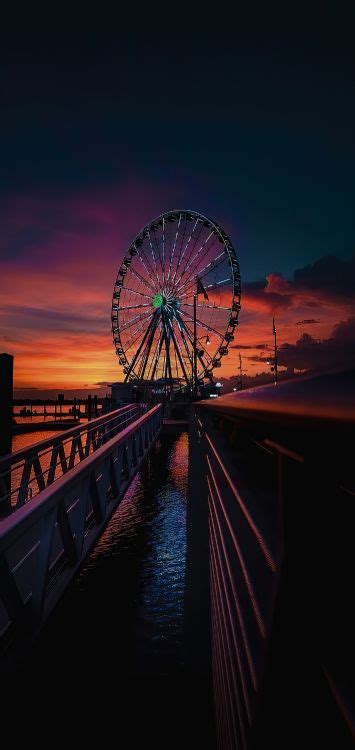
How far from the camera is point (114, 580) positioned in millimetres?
7625

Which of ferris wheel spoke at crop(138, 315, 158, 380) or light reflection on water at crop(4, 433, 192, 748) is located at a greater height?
ferris wheel spoke at crop(138, 315, 158, 380)

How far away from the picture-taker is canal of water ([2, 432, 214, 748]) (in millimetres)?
3793

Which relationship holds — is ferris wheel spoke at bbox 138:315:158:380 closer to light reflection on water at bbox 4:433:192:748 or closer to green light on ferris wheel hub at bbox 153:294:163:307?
green light on ferris wheel hub at bbox 153:294:163:307

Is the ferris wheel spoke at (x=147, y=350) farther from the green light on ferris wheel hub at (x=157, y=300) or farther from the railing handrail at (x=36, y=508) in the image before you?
the railing handrail at (x=36, y=508)

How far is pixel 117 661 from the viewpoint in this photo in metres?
4.98

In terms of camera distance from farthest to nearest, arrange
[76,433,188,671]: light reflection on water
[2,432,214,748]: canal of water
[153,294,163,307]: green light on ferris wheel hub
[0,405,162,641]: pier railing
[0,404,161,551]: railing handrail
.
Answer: [153,294,163,307]: green light on ferris wheel hub < [76,433,188,671]: light reflection on water < [2,432,214,748]: canal of water < [0,405,162,641]: pier railing < [0,404,161,551]: railing handrail

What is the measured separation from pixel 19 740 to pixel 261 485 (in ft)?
10.6

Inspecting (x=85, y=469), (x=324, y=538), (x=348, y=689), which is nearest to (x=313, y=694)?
(x=348, y=689)

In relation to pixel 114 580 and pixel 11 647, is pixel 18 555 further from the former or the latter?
pixel 114 580

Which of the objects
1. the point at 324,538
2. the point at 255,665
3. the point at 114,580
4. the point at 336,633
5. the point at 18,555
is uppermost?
the point at 324,538

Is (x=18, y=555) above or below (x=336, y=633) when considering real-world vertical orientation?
below

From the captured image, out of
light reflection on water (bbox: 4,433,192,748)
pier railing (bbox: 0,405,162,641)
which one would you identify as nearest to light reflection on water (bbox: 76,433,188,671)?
light reflection on water (bbox: 4,433,192,748)

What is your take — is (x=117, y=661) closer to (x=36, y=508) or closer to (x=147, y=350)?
(x=36, y=508)

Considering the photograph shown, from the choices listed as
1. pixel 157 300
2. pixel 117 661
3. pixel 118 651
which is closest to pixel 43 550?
pixel 117 661
